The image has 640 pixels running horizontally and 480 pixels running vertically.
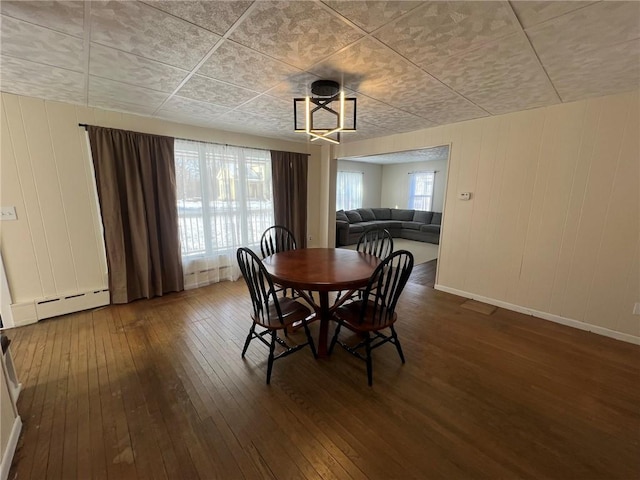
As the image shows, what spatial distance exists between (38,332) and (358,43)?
3.87 metres

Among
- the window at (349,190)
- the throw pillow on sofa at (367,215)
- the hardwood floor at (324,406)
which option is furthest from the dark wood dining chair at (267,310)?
the window at (349,190)

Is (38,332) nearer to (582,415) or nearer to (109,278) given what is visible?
(109,278)

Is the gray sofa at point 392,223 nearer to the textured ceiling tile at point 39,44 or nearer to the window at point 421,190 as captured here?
the window at point 421,190

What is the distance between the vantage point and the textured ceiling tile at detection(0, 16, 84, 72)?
146 centimetres

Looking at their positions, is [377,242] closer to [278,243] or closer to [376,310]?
[376,310]

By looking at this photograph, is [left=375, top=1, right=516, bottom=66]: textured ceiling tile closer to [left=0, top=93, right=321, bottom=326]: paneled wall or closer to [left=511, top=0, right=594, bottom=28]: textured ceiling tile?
[left=511, top=0, right=594, bottom=28]: textured ceiling tile

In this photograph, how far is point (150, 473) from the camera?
4.35 feet

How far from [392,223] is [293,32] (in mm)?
6807

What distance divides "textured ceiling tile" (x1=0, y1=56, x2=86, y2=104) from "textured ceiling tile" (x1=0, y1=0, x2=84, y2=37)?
0.73 meters

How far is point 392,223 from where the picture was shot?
7.84 m

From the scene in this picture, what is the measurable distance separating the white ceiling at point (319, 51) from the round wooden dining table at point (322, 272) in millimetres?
1550

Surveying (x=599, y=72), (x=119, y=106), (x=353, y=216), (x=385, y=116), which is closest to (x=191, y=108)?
(x=119, y=106)


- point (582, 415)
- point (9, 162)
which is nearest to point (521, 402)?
point (582, 415)

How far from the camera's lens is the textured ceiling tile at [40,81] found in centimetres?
193
